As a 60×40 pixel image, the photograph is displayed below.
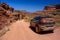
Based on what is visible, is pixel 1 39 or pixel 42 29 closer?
pixel 1 39

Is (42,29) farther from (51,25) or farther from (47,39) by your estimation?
(47,39)

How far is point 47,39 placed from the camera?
12.1 m

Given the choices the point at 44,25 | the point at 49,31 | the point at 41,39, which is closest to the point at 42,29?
the point at 44,25

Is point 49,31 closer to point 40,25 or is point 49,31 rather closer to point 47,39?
point 40,25

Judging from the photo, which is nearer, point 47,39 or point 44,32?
point 47,39

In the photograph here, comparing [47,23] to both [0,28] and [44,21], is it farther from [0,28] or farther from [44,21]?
[0,28]

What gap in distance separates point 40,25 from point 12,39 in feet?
14.1

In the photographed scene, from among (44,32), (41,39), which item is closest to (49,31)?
(44,32)

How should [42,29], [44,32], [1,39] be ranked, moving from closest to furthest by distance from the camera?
1. [1,39]
2. [42,29]
3. [44,32]

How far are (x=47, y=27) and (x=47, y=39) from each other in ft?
10.8

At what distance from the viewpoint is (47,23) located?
50.5ft

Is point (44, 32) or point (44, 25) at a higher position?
point (44, 25)

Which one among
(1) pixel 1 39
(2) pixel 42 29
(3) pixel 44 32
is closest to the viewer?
(1) pixel 1 39

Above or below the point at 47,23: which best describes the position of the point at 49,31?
below
